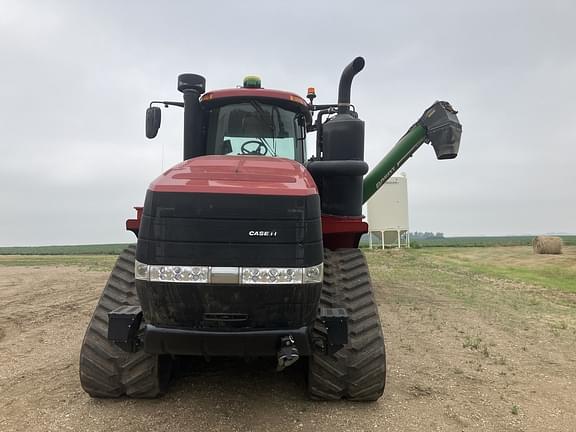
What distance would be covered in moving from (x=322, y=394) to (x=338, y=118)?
8.13ft

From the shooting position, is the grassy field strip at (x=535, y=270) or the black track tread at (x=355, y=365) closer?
the black track tread at (x=355, y=365)

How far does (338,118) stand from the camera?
451 cm

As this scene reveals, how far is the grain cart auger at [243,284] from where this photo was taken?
3.14 m

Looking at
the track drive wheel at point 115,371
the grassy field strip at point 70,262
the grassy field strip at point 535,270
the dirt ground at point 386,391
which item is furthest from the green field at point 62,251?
the track drive wheel at point 115,371

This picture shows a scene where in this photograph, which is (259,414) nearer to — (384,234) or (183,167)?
(183,167)

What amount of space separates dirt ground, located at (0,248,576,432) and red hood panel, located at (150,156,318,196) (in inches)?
70.2

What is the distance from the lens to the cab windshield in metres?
4.77

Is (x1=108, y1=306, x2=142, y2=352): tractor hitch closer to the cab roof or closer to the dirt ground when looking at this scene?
the dirt ground

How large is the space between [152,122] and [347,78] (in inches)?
95.6

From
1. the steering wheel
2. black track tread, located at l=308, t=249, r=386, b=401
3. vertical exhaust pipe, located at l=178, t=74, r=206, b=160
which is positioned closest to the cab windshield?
the steering wheel

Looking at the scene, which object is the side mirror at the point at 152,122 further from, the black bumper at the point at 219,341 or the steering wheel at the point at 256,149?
the black bumper at the point at 219,341

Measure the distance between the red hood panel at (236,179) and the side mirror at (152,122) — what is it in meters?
1.73

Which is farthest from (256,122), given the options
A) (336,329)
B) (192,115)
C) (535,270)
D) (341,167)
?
(535,270)

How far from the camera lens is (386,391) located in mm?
4332
